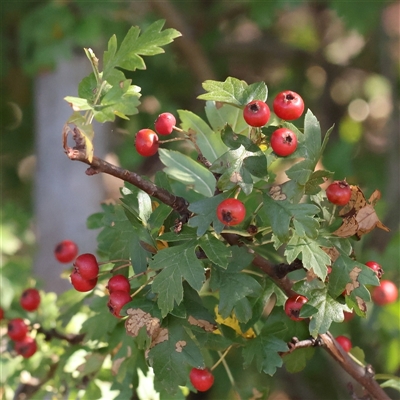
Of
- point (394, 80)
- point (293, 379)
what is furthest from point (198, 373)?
point (394, 80)

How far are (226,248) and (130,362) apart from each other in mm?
321

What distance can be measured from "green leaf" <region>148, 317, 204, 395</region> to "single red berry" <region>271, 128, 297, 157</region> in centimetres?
24

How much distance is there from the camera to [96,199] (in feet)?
5.54

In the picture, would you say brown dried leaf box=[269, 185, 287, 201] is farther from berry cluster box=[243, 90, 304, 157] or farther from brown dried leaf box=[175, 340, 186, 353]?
brown dried leaf box=[175, 340, 186, 353]

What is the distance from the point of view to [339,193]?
65 cm

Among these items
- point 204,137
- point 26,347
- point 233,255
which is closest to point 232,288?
point 233,255

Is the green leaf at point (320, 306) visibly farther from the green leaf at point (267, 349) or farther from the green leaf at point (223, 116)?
the green leaf at point (223, 116)

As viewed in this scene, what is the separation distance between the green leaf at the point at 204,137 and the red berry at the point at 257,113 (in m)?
0.18

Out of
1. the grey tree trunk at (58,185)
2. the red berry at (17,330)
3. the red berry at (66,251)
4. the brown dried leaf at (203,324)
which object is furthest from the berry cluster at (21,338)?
the grey tree trunk at (58,185)

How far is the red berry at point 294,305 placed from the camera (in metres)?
0.70

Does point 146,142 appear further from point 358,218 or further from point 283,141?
point 358,218

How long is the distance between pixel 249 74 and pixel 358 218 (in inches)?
85.7

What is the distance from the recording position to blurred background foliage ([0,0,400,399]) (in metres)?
1.66

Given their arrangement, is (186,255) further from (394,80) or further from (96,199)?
(394,80)
